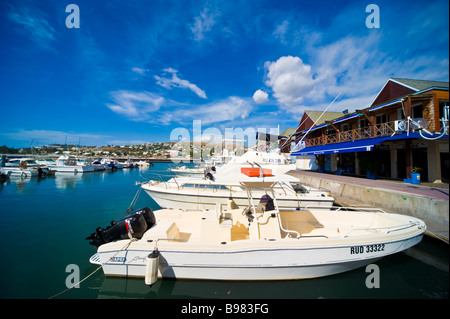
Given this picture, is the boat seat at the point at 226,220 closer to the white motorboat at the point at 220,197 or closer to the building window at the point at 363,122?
the white motorboat at the point at 220,197

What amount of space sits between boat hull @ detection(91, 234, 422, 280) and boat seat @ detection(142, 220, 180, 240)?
451 mm

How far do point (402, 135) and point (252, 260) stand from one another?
13.0 metres

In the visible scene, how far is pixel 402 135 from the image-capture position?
11016mm

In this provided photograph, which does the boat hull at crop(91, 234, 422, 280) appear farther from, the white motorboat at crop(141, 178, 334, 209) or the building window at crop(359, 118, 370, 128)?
the building window at crop(359, 118, 370, 128)

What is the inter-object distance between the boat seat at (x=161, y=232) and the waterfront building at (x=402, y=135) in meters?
5.66

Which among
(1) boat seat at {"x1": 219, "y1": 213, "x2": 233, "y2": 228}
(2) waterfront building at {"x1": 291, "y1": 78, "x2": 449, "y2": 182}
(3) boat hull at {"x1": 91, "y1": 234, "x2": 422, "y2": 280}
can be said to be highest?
(2) waterfront building at {"x1": 291, "y1": 78, "x2": 449, "y2": 182}

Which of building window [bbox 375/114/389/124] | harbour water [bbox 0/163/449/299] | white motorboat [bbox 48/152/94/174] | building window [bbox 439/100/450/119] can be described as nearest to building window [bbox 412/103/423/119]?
building window [bbox 439/100/450/119]

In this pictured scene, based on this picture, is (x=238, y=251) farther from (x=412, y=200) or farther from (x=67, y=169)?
(x=67, y=169)

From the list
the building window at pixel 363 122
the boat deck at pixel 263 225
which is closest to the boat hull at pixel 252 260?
the boat deck at pixel 263 225

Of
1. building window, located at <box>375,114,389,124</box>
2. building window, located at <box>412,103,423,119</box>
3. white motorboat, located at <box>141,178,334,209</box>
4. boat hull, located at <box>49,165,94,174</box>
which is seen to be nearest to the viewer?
white motorboat, located at <box>141,178,334,209</box>

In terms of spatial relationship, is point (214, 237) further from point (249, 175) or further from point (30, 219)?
point (30, 219)

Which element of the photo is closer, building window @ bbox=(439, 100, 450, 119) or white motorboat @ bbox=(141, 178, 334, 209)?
white motorboat @ bbox=(141, 178, 334, 209)

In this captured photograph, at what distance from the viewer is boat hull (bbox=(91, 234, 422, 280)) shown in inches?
166
